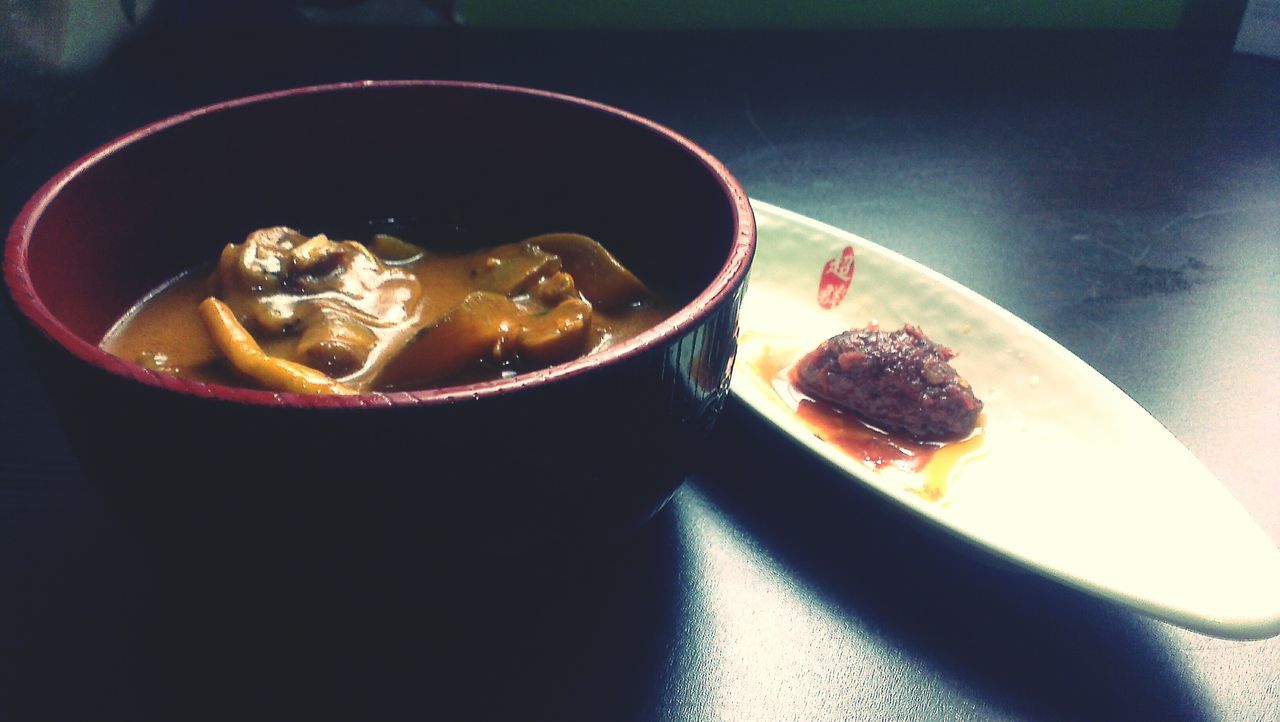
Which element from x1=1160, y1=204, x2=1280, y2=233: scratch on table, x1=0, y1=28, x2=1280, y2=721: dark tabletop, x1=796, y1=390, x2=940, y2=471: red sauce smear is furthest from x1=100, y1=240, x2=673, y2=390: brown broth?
x1=1160, y1=204, x2=1280, y2=233: scratch on table

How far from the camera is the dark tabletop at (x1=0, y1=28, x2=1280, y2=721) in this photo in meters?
0.58

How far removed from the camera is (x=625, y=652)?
0.61 metres

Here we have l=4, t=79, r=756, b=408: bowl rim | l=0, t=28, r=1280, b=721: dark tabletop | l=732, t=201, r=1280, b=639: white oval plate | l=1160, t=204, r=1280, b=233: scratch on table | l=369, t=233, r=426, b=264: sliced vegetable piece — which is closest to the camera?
l=4, t=79, r=756, b=408: bowl rim

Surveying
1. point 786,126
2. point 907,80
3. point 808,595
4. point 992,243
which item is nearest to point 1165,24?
point 907,80

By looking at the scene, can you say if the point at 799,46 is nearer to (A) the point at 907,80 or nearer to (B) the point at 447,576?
(A) the point at 907,80

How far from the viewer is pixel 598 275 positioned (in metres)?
0.78

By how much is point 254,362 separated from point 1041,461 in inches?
28.2

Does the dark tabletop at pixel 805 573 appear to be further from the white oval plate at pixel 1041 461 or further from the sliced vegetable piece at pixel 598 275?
the sliced vegetable piece at pixel 598 275

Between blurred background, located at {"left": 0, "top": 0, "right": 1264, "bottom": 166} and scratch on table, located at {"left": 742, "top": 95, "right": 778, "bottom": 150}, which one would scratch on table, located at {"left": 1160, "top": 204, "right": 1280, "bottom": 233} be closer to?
scratch on table, located at {"left": 742, "top": 95, "right": 778, "bottom": 150}

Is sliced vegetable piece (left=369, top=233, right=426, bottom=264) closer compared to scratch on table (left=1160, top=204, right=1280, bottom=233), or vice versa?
sliced vegetable piece (left=369, top=233, right=426, bottom=264)

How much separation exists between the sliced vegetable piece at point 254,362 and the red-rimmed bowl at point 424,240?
0.33 ft

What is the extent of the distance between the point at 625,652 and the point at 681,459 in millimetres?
140

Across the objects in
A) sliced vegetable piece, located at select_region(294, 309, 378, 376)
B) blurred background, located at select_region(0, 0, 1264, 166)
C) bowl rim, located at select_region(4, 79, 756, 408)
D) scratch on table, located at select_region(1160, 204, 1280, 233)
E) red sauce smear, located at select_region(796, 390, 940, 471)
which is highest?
bowl rim, located at select_region(4, 79, 756, 408)

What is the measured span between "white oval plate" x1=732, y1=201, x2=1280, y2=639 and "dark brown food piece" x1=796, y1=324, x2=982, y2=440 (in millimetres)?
46
